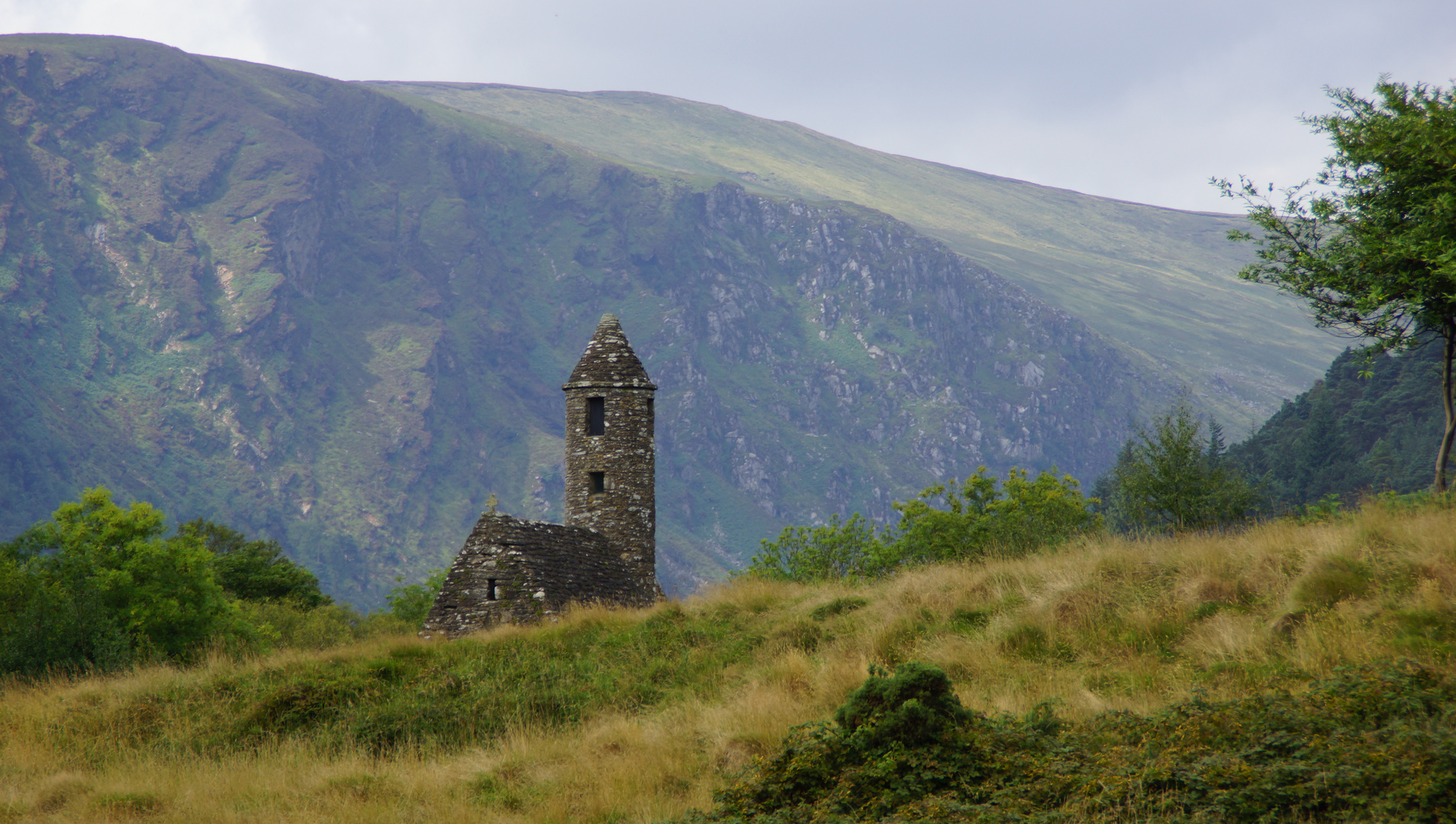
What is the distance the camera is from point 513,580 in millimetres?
24188

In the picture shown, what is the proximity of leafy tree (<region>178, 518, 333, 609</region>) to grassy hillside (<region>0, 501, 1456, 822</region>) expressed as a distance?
4823 cm

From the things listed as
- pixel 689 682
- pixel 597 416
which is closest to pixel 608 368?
pixel 597 416

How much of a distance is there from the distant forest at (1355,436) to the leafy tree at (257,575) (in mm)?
82026

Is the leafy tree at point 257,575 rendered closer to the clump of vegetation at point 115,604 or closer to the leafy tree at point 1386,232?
the clump of vegetation at point 115,604

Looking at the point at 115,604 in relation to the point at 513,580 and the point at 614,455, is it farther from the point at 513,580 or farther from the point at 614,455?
the point at 513,580

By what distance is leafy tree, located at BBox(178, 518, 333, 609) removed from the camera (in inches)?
2522

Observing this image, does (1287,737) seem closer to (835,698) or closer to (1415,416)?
→ (835,698)

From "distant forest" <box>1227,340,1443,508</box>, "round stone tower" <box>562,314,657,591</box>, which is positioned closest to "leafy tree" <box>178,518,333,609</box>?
"round stone tower" <box>562,314,657,591</box>

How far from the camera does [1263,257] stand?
21938 mm

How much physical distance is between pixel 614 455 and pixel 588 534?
3.01m

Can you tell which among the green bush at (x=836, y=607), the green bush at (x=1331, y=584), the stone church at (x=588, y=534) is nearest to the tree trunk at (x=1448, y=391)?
the green bush at (x=1331, y=584)

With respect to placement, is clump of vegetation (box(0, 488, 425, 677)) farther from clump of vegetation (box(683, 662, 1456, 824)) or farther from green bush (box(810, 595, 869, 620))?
clump of vegetation (box(683, 662, 1456, 824))

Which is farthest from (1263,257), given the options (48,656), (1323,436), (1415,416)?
(1415,416)

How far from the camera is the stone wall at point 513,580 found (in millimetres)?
23641
